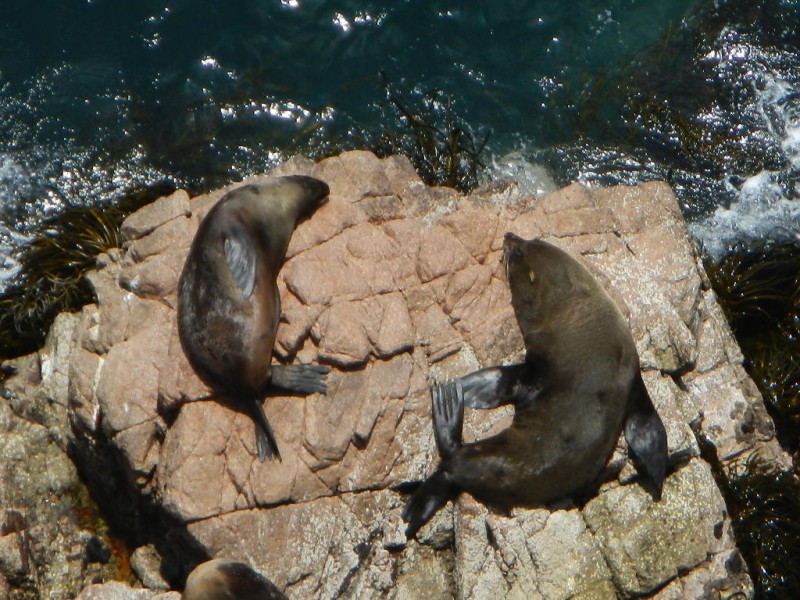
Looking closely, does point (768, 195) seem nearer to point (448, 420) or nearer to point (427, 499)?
point (448, 420)

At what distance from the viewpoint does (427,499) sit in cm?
688

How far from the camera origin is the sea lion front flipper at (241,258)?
720cm

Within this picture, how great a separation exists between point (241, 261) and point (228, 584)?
235 centimetres

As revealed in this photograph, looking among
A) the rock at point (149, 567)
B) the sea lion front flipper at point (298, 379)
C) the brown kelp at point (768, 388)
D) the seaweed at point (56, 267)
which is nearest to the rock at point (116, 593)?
the rock at point (149, 567)

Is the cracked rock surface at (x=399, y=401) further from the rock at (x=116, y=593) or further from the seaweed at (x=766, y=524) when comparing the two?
the rock at (x=116, y=593)

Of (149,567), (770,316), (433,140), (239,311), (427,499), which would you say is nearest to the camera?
(427,499)

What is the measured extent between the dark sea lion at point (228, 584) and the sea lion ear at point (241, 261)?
6.39 ft

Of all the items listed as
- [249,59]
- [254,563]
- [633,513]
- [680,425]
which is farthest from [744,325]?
[249,59]

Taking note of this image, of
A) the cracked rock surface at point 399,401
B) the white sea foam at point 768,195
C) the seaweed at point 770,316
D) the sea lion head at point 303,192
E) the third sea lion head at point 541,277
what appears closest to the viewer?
the cracked rock surface at point 399,401

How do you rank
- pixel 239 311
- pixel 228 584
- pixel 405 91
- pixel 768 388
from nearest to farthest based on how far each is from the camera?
pixel 228 584
pixel 239 311
pixel 768 388
pixel 405 91

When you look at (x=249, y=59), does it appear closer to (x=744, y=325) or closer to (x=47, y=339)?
(x=47, y=339)

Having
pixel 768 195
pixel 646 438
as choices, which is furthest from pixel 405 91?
pixel 646 438

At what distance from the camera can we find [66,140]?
438 inches

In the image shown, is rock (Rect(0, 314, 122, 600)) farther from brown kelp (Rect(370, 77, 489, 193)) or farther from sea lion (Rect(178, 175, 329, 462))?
brown kelp (Rect(370, 77, 489, 193))
